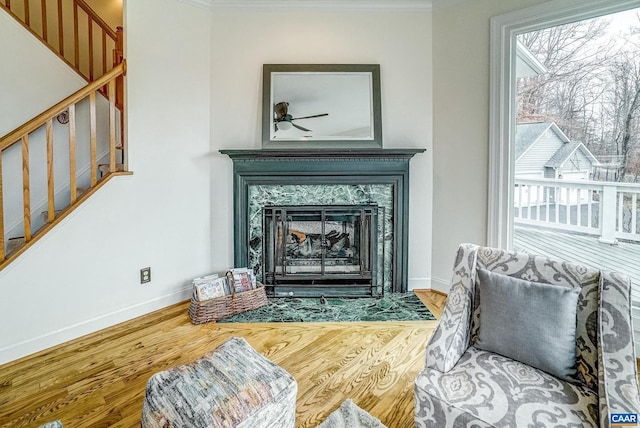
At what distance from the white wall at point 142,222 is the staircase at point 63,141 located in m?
0.14

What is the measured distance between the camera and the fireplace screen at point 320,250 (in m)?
3.38

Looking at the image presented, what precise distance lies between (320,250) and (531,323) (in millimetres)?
2174

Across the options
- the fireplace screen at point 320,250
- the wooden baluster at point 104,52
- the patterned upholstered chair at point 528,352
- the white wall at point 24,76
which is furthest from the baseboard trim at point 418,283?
the wooden baluster at point 104,52

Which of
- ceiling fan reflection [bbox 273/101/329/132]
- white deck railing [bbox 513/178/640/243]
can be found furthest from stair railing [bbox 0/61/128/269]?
white deck railing [bbox 513/178/640/243]

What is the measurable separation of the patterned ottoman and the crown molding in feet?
10.2

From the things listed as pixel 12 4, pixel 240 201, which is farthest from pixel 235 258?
pixel 12 4

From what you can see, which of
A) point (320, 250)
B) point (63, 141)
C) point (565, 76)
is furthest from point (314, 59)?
point (63, 141)

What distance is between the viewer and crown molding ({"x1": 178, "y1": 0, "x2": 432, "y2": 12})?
329cm

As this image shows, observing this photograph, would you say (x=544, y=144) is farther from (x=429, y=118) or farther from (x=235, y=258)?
(x=235, y=258)

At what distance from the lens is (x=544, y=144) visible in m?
2.89

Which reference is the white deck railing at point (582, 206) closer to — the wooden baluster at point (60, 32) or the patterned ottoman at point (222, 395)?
the patterned ottoman at point (222, 395)

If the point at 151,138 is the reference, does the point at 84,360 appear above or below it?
below

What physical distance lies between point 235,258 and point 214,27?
86.2 inches

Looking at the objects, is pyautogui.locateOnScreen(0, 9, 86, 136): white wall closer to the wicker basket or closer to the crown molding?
the crown molding
